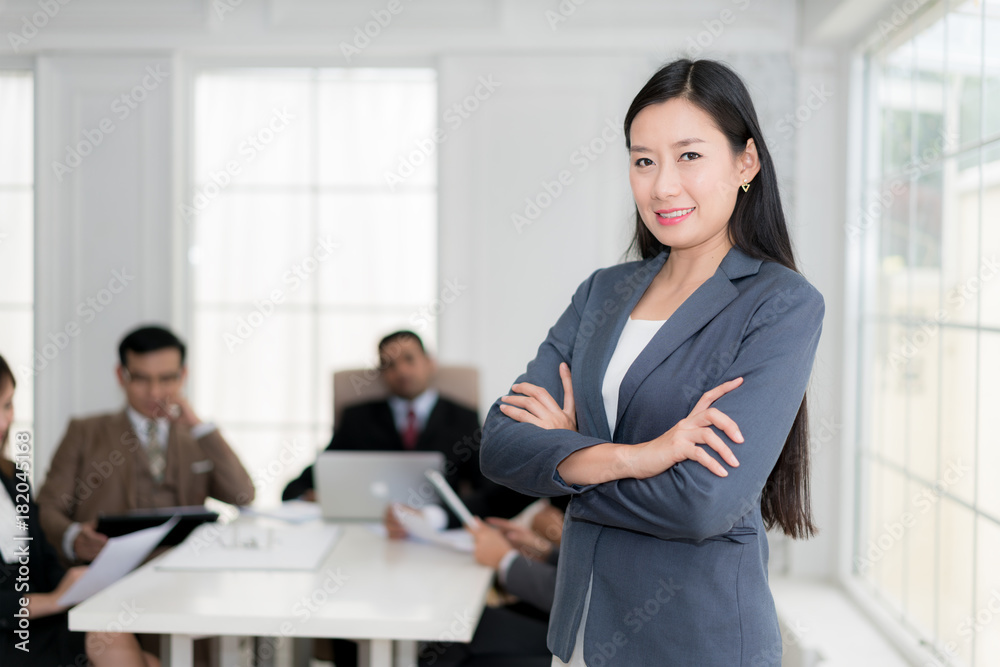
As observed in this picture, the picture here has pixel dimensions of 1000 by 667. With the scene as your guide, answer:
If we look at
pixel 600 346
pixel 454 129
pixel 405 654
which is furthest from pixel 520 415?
pixel 454 129

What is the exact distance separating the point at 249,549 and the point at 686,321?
1.44 meters

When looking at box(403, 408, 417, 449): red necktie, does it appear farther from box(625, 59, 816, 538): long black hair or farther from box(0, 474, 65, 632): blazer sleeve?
box(625, 59, 816, 538): long black hair

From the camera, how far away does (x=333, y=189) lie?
391 cm

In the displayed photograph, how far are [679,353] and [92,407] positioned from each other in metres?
3.38

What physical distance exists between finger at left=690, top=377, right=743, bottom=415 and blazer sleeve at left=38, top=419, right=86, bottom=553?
2264 mm

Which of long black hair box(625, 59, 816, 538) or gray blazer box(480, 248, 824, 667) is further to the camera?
long black hair box(625, 59, 816, 538)

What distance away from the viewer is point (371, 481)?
247 cm

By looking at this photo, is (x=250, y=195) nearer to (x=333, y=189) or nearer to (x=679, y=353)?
(x=333, y=189)

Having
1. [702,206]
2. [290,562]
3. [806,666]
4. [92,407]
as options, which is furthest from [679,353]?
[92,407]

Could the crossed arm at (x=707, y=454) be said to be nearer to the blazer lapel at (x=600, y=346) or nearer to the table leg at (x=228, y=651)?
the blazer lapel at (x=600, y=346)

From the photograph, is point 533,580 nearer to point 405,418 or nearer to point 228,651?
point 228,651

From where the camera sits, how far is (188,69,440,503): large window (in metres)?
3.87

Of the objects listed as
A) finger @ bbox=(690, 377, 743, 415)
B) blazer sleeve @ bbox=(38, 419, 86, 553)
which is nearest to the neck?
finger @ bbox=(690, 377, 743, 415)

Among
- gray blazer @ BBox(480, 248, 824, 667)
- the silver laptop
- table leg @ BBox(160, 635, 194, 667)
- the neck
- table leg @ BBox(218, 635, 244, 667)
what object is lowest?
table leg @ BBox(218, 635, 244, 667)
